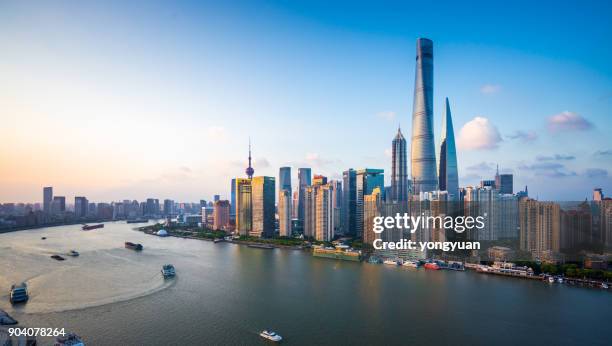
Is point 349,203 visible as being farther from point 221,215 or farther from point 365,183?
point 221,215

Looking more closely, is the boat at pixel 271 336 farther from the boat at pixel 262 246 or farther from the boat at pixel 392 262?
the boat at pixel 262 246

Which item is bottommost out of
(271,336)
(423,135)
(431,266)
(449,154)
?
(431,266)

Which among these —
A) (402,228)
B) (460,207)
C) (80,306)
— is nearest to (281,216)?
(402,228)

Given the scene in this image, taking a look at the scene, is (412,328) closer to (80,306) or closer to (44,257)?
(80,306)

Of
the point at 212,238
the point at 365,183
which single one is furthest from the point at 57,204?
the point at 365,183

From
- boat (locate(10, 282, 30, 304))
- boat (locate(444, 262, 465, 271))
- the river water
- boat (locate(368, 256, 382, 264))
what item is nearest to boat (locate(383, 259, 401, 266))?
boat (locate(368, 256, 382, 264))

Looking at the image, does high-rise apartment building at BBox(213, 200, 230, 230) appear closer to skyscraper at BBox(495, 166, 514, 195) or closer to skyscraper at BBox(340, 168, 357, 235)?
skyscraper at BBox(340, 168, 357, 235)
